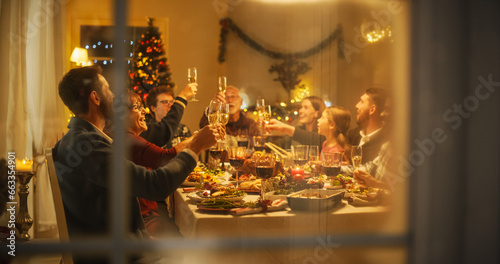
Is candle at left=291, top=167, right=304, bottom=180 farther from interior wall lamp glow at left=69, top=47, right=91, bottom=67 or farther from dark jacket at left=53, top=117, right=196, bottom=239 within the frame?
interior wall lamp glow at left=69, top=47, right=91, bottom=67

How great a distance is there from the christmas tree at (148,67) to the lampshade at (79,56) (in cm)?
69

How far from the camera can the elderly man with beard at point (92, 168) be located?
1124 mm

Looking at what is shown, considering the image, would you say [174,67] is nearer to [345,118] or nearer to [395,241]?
[345,118]

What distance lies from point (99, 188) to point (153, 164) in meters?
0.71

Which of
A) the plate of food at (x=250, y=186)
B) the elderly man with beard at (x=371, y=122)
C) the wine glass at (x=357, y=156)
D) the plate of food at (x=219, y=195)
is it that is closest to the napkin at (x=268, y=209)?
the plate of food at (x=219, y=195)

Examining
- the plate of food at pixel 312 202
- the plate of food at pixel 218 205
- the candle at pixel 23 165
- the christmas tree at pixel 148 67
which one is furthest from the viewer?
the christmas tree at pixel 148 67

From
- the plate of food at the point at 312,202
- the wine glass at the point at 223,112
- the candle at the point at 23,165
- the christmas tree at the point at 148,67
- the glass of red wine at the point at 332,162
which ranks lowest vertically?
the plate of food at the point at 312,202

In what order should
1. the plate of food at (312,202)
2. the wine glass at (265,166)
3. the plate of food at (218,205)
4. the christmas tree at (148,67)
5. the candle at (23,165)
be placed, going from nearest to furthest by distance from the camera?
the plate of food at (312,202), the plate of food at (218,205), the wine glass at (265,166), the candle at (23,165), the christmas tree at (148,67)

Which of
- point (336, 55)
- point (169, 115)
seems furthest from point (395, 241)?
point (336, 55)

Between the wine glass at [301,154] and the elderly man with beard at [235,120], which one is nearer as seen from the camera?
the wine glass at [301,154]

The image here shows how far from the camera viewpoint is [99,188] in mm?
1180

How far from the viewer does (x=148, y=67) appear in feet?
15.5

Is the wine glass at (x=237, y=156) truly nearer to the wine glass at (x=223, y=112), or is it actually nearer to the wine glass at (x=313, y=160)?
the wine glass at (x=223, y=112)

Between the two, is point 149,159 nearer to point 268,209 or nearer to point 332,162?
point 268,209
